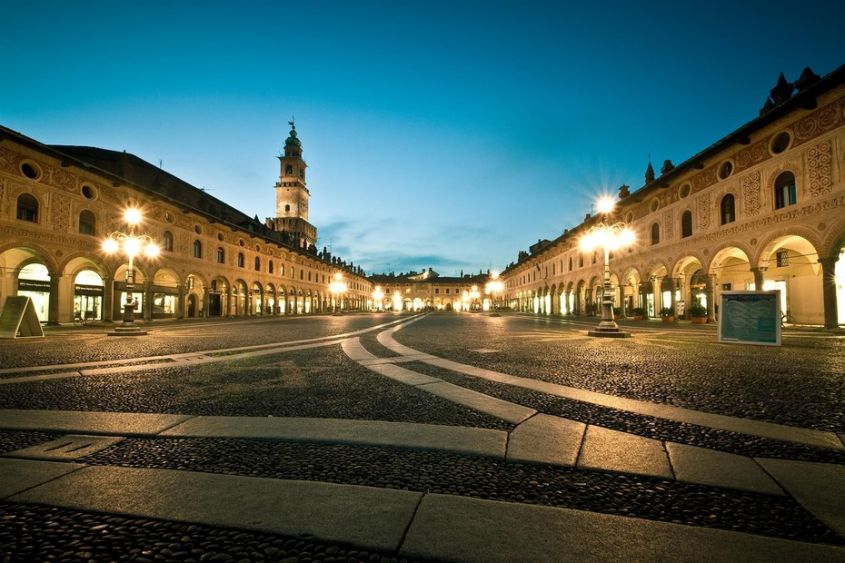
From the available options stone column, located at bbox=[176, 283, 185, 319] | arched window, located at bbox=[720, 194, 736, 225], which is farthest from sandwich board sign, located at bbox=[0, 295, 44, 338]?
arched window, located at bbox=[720, 194, 736, 225]

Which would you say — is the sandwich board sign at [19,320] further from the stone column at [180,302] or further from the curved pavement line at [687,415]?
the stone column at [180,302]

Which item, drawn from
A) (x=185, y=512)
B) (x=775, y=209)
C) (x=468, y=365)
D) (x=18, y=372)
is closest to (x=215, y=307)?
(x=18, y=372)

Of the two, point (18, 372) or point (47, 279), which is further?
point (47, 279)

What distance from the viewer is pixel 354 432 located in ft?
9.82

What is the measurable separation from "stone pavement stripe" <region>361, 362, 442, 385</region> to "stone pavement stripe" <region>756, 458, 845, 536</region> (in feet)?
11.6

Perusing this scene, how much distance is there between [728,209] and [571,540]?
82.6ft

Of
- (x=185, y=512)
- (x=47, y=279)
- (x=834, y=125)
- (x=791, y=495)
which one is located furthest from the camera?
(x=47, y=279)

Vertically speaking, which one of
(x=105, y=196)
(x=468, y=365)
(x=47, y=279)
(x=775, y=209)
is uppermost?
(x=105, y=196)

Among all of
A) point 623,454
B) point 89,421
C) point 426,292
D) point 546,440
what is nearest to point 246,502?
point 546,440

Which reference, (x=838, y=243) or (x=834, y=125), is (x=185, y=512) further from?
(x=834, y=125)

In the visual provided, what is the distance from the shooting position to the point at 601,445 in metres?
2.71

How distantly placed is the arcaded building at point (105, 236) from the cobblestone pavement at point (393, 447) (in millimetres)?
17354

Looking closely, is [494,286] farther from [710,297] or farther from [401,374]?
[401,374]

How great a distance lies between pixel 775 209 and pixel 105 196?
119 feet
